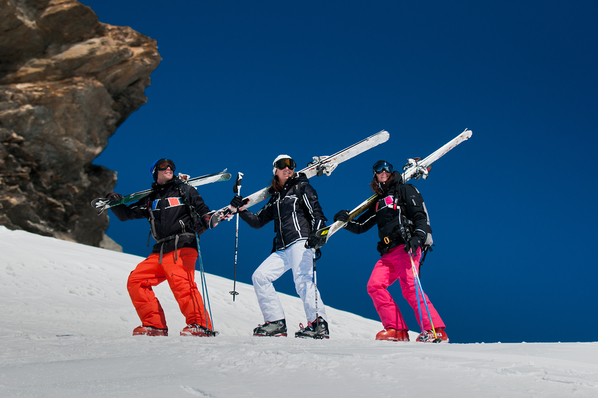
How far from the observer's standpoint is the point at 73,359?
10.2 feet

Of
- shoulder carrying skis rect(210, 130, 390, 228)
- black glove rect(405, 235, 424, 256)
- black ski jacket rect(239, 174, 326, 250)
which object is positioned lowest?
black glove rect(405, 235, 424, 256)

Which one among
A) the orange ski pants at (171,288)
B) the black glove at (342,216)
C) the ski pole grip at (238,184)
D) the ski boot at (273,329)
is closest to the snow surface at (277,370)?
the orange ski pants at (171,288)

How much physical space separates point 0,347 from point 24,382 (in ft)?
5.82

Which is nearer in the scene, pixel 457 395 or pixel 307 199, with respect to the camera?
pixel 457 395

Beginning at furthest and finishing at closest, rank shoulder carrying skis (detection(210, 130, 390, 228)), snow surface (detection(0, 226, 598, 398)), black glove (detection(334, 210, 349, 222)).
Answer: shoulder carrying skis (detection(210, 130, 390, 228)) < black glove (detection(334, 210, 349, 222)) < snow surface (detection(0, 226, 598, 398))

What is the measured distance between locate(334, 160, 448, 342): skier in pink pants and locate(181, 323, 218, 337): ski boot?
1.98m

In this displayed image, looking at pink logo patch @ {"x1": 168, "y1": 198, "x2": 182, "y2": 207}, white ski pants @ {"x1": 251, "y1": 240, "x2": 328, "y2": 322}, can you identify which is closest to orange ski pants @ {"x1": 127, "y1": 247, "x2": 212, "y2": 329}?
pink logo patch @ {"x1": 168, "y1": 198, "x2": 182, "y2": 207}

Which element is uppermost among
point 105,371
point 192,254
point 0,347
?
point 192,254

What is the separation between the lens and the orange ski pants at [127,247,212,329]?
5.10 metres

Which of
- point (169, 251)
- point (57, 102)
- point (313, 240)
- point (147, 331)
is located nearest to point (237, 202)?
point (169, 251)

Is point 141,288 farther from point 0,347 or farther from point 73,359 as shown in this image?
point 73,359

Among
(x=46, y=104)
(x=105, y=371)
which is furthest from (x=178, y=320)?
(x=46, y=104)

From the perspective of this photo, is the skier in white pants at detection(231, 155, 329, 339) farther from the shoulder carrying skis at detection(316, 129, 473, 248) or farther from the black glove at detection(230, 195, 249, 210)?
the shoulder carrying skis at detection(316, 129, 473, 248)

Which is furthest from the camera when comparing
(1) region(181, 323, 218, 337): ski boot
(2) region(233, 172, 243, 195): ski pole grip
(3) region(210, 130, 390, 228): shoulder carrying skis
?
(3) region(210, 130, 390, 228): shoulder carrying skis
